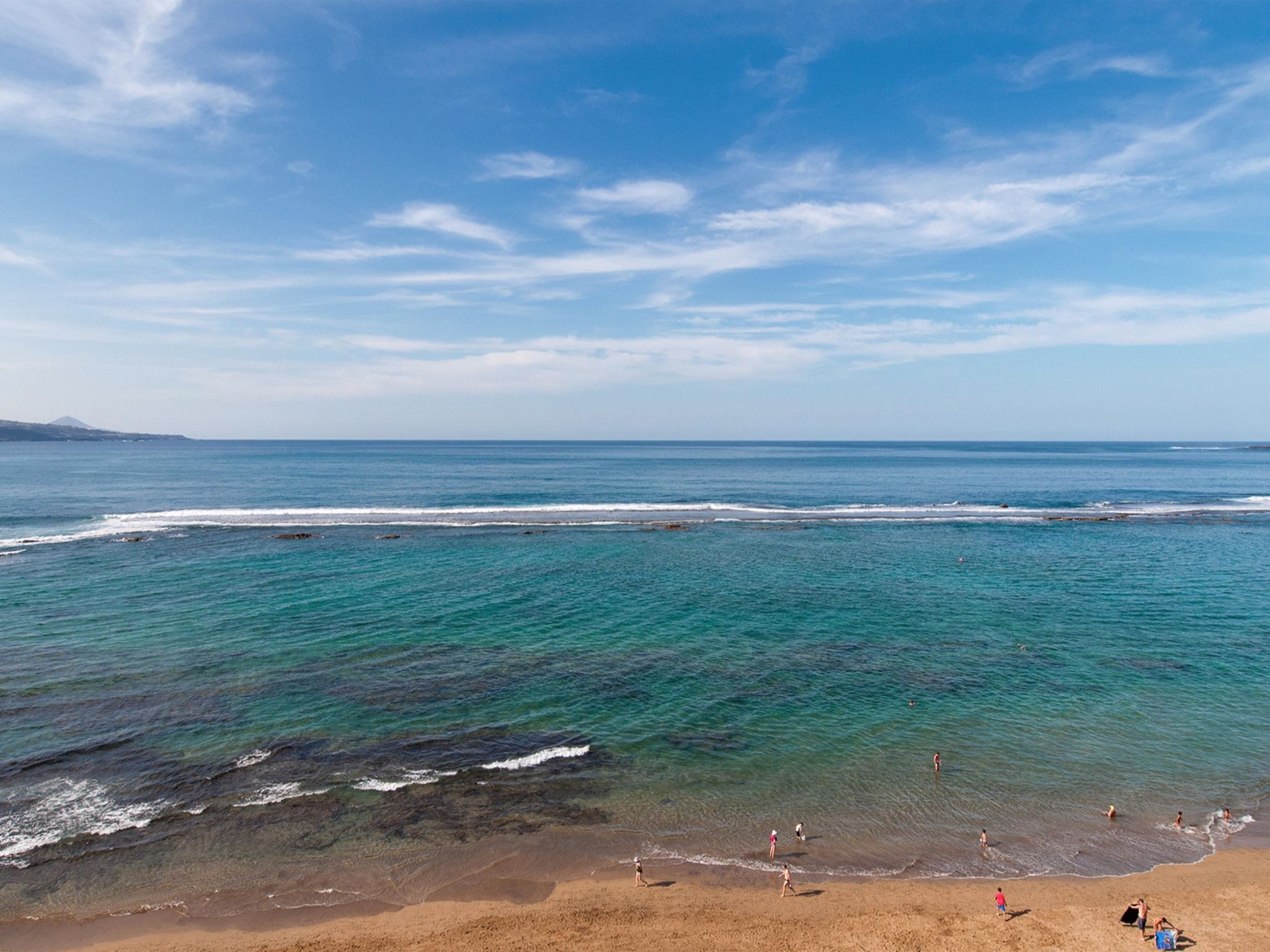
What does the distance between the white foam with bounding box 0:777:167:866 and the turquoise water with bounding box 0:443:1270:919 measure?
0.10 m

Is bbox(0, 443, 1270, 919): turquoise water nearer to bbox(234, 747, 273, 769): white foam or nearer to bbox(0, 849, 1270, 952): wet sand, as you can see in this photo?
bbox(234, 747, 273, 769): white foam

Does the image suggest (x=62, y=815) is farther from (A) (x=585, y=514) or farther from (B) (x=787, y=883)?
(A) (x=585, y=514)

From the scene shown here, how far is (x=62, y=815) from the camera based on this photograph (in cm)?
2331

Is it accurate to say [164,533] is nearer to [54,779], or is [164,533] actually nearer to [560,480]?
[54,779]

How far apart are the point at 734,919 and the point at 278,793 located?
16946mm

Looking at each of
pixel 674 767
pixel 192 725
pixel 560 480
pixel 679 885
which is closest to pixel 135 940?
pixel 192 725

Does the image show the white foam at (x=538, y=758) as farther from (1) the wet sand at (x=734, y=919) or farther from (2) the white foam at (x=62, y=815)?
(2) the white foam at (x=62, y=815)

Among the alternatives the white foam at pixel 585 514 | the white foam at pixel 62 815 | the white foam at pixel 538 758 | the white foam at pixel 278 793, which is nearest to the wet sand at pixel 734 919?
the white foam at pixel 62 815

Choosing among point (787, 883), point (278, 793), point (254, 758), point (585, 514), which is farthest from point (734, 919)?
point (585, 514)

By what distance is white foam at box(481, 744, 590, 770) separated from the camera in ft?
88.4

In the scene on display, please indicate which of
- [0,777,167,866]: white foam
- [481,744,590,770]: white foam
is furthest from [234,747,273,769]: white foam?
[481,744,590,770]: white foam

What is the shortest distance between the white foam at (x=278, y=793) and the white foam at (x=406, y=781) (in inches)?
51.4

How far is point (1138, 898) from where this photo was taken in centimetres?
2042

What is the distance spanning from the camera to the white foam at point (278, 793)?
79.7 feet
